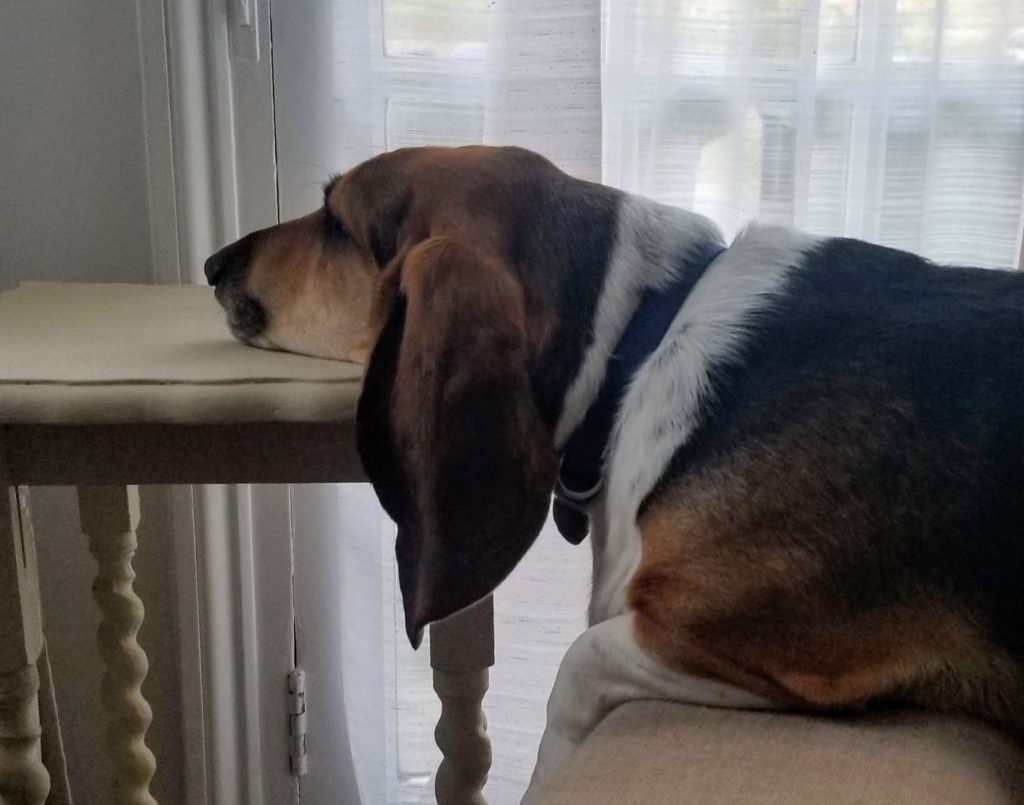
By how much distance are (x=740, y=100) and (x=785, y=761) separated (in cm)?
89

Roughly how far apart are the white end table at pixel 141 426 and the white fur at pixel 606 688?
266 mm

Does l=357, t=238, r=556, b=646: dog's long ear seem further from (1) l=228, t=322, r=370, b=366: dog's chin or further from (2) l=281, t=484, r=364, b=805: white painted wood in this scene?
(2) l=281, t=484, r=364, b=805: white painted wood

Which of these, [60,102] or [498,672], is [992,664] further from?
[60,102]

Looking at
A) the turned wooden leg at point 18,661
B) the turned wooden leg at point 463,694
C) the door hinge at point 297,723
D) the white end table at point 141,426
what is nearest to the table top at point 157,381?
the white end table at point 141,426

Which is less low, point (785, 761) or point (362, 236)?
point (362, 236)

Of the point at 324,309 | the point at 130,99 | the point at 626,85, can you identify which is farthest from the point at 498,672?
the point at 130,99

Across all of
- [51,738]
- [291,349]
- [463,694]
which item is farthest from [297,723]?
[291,349]

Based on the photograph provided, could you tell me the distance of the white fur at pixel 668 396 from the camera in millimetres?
727

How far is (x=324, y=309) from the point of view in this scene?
947 mm

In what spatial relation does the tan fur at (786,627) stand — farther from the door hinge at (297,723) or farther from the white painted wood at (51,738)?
the door hinge at (297,723)

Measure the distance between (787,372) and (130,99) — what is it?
100cm

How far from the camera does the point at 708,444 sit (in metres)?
0.71

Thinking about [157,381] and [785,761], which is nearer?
[785,761]

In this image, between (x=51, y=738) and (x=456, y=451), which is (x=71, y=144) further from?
(x=456, y=451)
